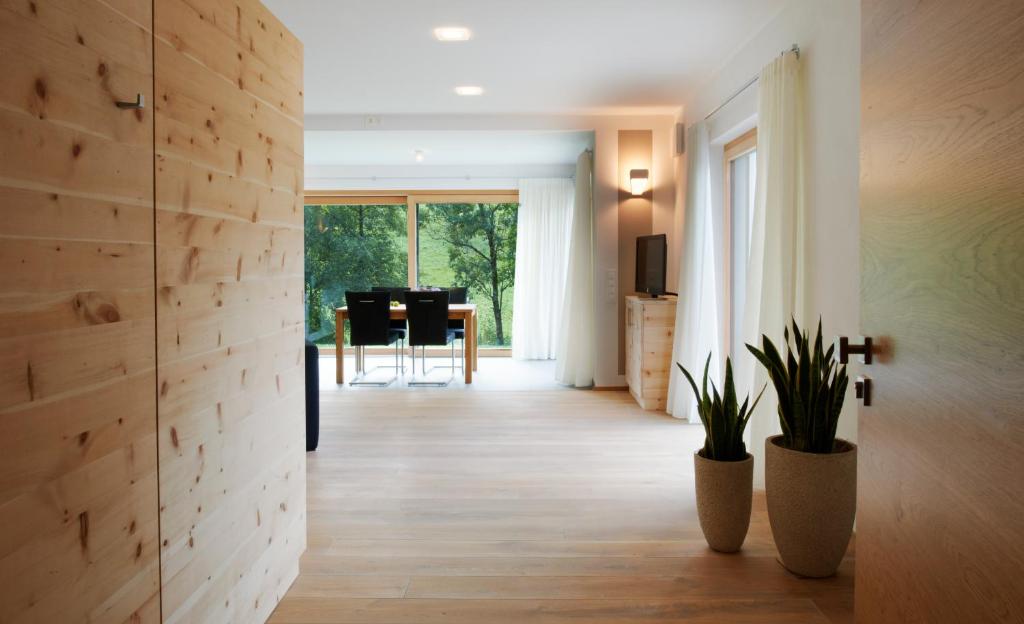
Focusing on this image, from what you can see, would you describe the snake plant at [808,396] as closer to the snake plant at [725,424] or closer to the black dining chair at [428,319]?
the snake plant at [725,424]

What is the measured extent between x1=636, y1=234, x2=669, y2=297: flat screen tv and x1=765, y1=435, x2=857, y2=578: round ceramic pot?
308 cm

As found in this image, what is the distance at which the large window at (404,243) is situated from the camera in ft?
28.8

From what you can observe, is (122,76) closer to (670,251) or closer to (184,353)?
(184,353)

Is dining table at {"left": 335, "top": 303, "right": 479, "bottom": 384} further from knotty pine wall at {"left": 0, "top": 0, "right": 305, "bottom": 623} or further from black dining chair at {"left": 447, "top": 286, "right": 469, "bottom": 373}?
knotty pine wall at {"left": 0, "top": 0, "right": 305, "bottom": 623}

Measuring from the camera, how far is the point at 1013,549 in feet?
3.34

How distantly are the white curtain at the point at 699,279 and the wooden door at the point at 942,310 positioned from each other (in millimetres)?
3453

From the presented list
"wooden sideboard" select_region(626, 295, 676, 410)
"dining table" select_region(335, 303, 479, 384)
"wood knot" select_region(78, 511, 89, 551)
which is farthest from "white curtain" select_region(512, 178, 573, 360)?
"wood knot" select_region(78, 511, 89, 551)

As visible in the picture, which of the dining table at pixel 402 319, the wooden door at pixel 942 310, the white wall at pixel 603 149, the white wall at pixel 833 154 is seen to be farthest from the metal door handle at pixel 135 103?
the dining table at pixel 402 319

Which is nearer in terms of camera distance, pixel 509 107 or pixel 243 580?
pixel 243 580

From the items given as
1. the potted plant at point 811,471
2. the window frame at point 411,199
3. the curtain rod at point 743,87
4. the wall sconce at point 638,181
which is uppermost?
the curtain rod at point 743,87

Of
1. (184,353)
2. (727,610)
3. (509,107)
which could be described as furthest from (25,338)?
(509,107)

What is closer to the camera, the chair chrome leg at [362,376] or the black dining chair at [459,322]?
the chair chrome leg at [362,376]

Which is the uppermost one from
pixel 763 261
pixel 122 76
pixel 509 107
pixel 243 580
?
pixel 509 107

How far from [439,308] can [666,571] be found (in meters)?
4.45
